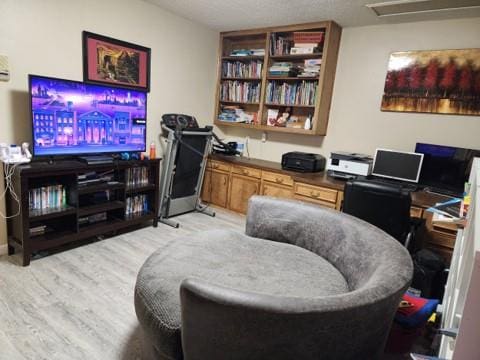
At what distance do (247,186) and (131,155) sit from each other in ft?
4.82

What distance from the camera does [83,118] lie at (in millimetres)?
2686

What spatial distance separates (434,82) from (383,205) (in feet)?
5.37

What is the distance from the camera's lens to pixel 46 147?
2.49m

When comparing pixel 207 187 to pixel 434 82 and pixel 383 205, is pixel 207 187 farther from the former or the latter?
pixel 434 82

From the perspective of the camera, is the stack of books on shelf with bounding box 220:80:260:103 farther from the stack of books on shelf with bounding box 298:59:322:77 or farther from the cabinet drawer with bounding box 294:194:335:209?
the cabinet drawer with bounding box 294:194:335:209

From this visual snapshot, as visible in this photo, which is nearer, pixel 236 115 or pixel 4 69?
pixel 4 69

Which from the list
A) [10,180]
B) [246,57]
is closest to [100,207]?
[10,180]

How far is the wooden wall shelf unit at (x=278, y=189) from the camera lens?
2555mm

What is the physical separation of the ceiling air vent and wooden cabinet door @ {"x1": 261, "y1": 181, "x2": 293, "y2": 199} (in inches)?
76.8

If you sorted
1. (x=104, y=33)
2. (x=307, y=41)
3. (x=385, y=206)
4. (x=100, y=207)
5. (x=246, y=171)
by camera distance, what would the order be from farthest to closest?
(x=246, y=171), (x=307, y=41), (x=104, y=33), (x=100, y=207), (x=385, y=206)

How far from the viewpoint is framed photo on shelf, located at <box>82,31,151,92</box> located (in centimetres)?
291

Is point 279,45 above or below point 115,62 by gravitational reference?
above

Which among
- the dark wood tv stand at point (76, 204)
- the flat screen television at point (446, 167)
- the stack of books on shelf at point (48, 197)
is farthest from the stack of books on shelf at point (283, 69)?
the stack of books on shelf at point (48, 197)

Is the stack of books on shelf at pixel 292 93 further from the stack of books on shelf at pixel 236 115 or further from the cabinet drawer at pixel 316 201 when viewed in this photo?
the cabinet drawer at pixel 316 201
